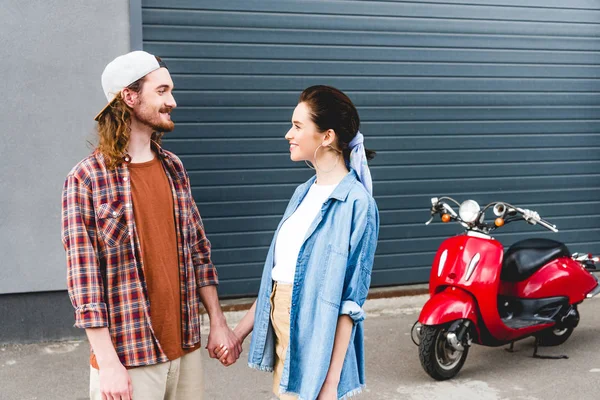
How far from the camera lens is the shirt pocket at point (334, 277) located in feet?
8.42

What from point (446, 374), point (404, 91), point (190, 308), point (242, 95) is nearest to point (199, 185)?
point (242, 95)

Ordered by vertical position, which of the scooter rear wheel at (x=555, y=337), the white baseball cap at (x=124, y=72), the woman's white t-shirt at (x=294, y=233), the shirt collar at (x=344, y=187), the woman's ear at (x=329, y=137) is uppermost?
the white baseball cap at (x=124, y=72)

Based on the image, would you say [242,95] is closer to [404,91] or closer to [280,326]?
[404,91]

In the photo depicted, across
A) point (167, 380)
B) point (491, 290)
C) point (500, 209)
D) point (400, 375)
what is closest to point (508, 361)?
point (491, 290)

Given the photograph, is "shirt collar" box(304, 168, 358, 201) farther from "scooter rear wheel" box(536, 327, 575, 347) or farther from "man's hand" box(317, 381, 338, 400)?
"scooter rear wheel" box(536, 327, 575, 347)

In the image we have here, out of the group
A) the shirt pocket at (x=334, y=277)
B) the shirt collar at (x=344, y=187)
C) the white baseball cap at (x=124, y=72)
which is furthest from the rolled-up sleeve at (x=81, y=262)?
the shirt collar at (x=344, y=187)

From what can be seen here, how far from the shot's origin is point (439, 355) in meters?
4.93

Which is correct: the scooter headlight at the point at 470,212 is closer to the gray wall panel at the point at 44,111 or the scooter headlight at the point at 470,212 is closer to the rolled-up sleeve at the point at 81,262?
the gray wall panel at the point at 44,111

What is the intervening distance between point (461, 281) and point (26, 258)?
3.16 m

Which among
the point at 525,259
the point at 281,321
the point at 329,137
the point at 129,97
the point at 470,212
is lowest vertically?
the point at 525,259

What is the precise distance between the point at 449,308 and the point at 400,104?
257cm

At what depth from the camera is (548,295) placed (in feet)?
17.6

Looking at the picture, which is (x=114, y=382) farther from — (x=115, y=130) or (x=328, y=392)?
(x=115, y=130)

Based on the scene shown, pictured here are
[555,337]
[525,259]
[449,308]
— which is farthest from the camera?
[555,337]
